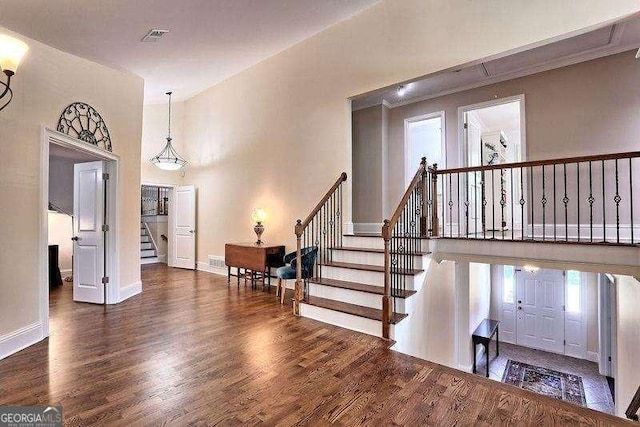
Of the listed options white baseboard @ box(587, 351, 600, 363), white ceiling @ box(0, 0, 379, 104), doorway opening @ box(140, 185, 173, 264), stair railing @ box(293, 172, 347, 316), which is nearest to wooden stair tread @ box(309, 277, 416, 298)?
stair railing @ box(293, 172, 347, 316)

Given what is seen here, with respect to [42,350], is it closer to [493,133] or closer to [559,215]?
[559,215]

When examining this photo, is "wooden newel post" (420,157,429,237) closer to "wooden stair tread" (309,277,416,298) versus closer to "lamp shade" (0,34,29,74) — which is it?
"wooden stair tread" (309,277,416,298)

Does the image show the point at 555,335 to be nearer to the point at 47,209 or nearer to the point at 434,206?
the point at 434,206

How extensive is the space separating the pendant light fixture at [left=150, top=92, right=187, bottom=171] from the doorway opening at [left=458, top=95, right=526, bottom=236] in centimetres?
556

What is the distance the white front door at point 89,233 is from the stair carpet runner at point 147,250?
4.02m

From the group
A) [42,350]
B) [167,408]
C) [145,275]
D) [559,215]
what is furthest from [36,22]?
[559,215]

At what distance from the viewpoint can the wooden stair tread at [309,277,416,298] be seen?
3.37 m

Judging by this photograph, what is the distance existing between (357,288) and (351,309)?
0.93ft

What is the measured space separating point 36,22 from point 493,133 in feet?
23.4

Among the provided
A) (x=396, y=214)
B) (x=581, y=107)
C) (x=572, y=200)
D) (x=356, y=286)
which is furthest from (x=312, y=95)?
(x=572, y=200)

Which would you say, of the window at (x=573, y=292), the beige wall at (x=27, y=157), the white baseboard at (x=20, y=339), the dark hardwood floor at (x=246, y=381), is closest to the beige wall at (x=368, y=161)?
the dark hardwood floor at (x=246, y=381)

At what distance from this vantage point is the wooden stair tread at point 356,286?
11.1 ft

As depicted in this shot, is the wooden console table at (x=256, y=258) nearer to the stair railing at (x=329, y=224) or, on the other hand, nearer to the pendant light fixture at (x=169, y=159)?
the stair railing at (x=329, y=224)

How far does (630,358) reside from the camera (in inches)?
147
